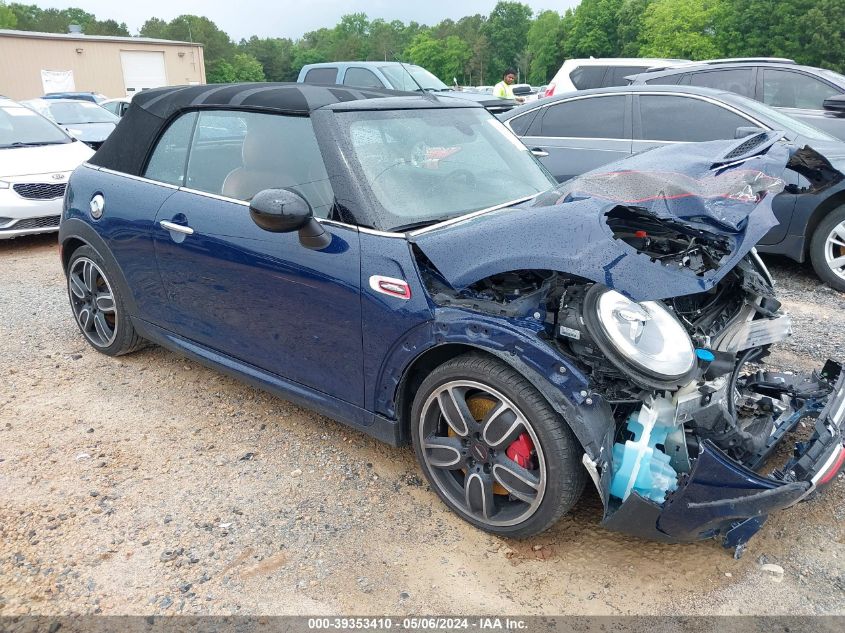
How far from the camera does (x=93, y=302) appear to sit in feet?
14.3

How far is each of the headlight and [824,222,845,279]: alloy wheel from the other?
12.6 ft

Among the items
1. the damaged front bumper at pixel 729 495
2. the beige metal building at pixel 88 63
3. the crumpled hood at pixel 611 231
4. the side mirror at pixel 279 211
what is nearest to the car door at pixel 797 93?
the crumpled hood at pixel 611 231

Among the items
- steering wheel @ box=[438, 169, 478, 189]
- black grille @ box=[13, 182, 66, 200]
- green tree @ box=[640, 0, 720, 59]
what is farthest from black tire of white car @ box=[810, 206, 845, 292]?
green tree @ box=[640, 0, 720, 59]

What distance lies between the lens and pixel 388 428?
289 centimetres

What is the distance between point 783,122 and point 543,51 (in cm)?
8775

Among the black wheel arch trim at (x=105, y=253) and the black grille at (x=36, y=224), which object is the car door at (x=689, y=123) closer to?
the black wheel arch trim at (x=105, y=253)

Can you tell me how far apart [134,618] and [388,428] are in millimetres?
1178

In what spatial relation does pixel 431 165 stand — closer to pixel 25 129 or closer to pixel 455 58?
pixel 25 129

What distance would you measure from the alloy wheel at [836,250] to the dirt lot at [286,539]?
3.11 meters

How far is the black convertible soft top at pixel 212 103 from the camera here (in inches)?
127

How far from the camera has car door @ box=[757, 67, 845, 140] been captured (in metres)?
6.83

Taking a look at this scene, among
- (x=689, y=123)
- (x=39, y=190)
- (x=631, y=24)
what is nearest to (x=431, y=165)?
(x=689, y=123)

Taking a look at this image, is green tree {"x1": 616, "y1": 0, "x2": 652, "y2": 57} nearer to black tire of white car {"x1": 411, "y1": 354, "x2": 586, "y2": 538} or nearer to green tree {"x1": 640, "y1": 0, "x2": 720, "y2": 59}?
green tree {"x1": 640, "y1": 0, "x2": 720, "y2": 59}

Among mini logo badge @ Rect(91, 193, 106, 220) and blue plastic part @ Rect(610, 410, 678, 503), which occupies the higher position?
mini logo badge @ Rect(91, 193, 106, 220)
